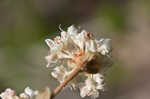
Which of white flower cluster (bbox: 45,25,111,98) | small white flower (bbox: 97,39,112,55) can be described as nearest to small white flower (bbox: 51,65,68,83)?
white flower cluster (bbox: 45,25,111,98)

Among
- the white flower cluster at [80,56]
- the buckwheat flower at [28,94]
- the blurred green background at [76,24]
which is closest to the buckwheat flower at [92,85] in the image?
the white flower cluster at [80,56]

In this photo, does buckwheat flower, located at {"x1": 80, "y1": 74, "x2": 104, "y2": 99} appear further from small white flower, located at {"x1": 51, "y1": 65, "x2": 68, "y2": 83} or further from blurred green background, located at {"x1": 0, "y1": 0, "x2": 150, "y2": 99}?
blurred green background, located at {"x1": 0, "y1": 0, "x2": 150, "y2": 99}

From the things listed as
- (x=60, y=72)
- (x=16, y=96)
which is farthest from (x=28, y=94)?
(x=60, y=72)

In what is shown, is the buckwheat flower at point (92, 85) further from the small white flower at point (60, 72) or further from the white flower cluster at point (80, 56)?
the small white flower at point (60, 72)

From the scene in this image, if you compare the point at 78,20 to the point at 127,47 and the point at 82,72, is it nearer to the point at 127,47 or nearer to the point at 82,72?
the point at 127,47

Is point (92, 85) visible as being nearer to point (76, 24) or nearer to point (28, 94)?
point (28, 94)

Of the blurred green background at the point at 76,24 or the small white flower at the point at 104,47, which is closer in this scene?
the small white flower at the point at 104,47
